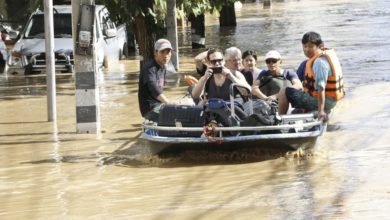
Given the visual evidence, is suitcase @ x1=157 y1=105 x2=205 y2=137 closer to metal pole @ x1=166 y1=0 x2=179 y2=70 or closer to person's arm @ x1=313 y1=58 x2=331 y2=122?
person's arm @ x1=313 y1=58 x2=331 y2=122

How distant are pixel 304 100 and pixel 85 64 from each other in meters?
3.76

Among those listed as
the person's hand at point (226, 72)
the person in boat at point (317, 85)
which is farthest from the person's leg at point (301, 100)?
the person's hand at point (226, 72)

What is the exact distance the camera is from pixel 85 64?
46.3 ft

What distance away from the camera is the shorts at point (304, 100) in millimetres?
11828

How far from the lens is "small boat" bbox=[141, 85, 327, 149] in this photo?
427 inches

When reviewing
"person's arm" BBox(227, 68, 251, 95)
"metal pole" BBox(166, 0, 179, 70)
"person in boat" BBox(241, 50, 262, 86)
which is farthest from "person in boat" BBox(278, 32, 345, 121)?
"metal pole" BBox(166, 0, 179, 70)

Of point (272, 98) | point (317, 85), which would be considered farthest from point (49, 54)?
point (317, 85)

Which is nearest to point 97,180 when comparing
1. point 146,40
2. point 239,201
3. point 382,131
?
point 239,201

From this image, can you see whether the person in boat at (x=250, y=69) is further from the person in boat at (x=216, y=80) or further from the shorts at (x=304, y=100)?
the shorts at (x=304, y=100)

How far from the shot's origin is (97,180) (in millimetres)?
10594

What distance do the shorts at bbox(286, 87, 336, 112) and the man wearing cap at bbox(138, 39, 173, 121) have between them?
1561 mm

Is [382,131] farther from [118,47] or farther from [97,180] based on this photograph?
[118,47]

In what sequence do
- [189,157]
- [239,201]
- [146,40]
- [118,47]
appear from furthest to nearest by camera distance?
[118,47] → [146,40] → [189,157] → [239,201]

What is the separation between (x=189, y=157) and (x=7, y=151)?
298 centimetres
